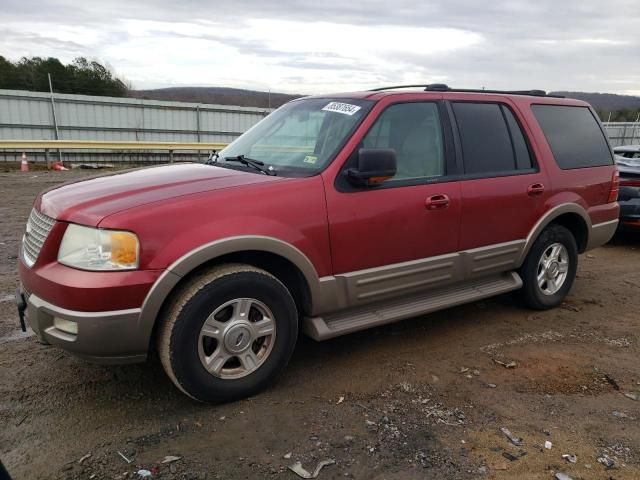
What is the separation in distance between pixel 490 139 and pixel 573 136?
1220mm

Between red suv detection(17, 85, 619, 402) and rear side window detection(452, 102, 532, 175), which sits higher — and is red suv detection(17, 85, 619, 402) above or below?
below

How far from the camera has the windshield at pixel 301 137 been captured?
3701 millimetres

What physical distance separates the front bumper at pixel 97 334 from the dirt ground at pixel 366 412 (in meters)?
0.43

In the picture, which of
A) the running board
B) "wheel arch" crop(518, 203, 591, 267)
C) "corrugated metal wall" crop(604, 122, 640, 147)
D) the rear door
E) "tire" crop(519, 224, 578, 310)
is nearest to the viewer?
the running board

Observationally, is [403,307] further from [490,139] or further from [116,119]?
[116,119]

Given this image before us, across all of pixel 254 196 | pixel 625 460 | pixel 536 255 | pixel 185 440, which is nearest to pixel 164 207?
pixel 254 196

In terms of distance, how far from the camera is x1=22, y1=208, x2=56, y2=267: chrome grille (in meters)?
3.10

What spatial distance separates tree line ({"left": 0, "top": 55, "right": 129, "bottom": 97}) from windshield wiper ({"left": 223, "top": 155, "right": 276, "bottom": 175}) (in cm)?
1942

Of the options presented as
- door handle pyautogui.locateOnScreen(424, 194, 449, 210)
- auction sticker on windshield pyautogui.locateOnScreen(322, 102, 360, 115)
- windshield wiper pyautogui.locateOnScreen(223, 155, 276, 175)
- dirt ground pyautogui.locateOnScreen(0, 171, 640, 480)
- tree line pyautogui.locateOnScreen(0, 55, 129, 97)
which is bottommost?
dirt ground pyautogui.locateOnScreen(0, 171, 640, 480)

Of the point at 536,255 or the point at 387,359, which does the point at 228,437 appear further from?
the point at 536,255

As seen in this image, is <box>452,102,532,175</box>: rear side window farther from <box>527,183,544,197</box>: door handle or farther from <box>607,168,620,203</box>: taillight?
<box>607,168,620,203</box>: taillight

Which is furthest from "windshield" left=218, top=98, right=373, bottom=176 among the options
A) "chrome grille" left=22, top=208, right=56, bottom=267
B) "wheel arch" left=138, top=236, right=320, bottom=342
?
"chrome grille" left=22, top=208, right=56, bottom=267

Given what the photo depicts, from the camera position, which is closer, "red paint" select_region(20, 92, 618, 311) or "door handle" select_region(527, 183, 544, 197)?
"red paint" select_region(20, 92, 618, 311)

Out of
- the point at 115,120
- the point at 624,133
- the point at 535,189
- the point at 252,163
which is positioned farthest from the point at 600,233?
the point at 624,133
